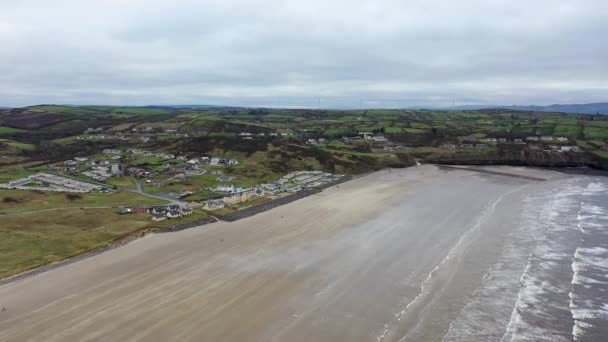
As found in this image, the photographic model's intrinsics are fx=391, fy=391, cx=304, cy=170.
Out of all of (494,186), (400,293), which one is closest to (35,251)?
(400,293)

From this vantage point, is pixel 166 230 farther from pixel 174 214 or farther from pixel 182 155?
pixel 182 155

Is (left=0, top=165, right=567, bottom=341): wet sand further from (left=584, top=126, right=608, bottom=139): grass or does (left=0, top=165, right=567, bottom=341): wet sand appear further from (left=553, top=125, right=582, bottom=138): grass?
(left=553, top=125, right=582, bottom=138): grass

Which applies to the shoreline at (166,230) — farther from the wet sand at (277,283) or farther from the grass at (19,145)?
the grass at (19,145)

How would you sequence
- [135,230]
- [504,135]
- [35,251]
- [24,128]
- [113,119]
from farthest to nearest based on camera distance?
[113,119], [24,128], [504,135], [135,230], [35,251]

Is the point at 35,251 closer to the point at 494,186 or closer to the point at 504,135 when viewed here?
the point at 494,186

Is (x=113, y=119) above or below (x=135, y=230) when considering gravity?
above

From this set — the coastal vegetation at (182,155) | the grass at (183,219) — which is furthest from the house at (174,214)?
the coastal vegetation at (182,155)
